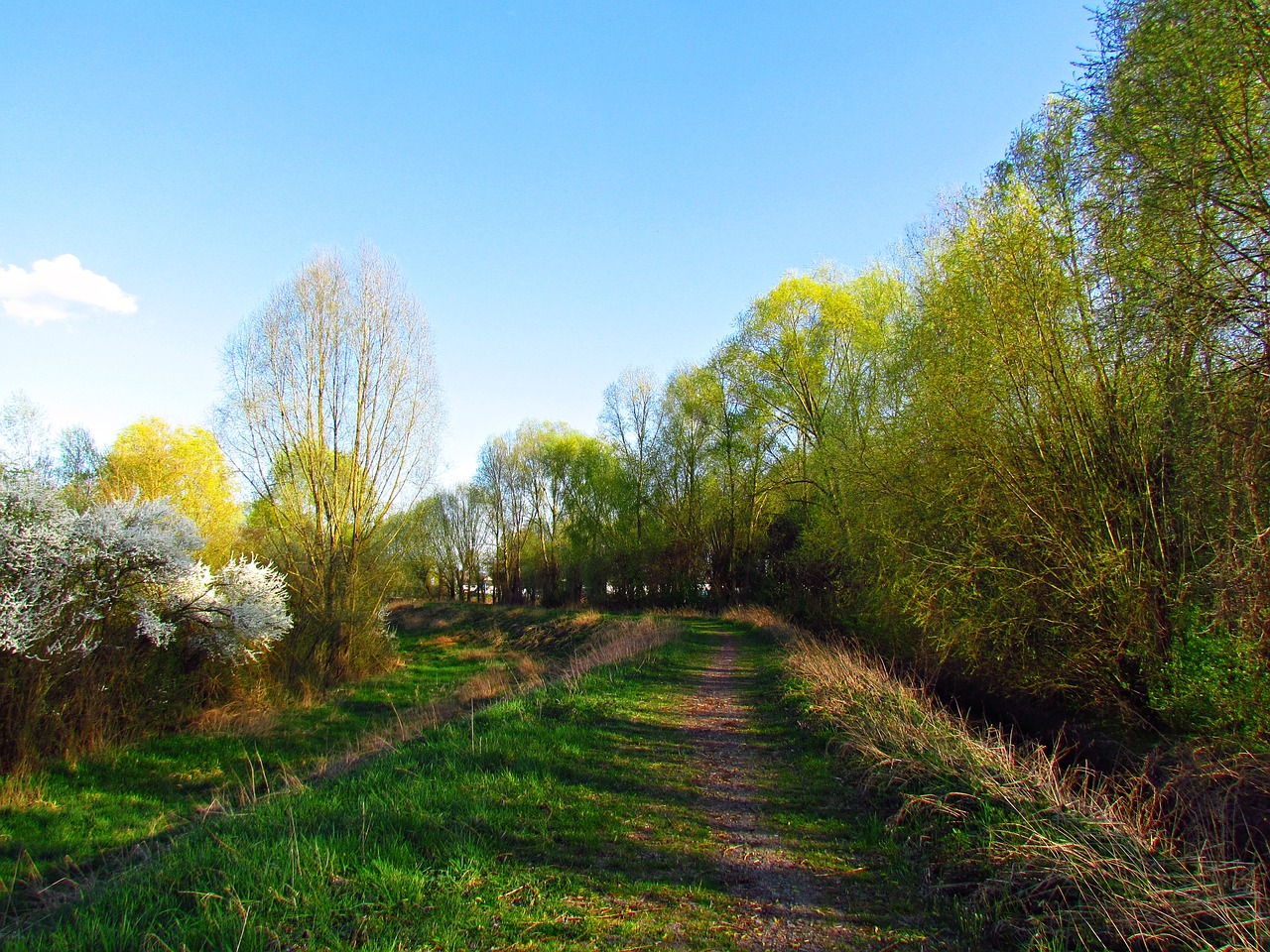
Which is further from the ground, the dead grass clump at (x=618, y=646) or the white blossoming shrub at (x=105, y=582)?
the white blossoming shrub at (x=105, y=582)

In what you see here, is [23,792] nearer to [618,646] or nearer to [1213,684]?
[618,646]

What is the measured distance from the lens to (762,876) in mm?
3945

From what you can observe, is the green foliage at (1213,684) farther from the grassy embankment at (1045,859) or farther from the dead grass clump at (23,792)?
the dead grass clump at (23,792)

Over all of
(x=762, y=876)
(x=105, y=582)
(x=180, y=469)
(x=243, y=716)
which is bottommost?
(x=243, y=716)

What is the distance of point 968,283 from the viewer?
30.4ft

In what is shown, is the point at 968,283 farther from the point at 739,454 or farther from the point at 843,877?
the point at 739,454

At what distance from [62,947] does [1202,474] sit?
946cm

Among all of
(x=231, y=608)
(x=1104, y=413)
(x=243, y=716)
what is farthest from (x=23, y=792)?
(x=1104, y=413)

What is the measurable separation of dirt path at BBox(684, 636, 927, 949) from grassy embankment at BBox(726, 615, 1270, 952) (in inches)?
24.7

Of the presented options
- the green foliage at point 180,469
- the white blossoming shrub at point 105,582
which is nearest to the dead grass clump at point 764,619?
Answer: the white blossoming shrub at point 105,582

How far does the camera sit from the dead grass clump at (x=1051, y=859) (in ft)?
Result: 9.36

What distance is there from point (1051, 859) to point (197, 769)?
1128 centimetres

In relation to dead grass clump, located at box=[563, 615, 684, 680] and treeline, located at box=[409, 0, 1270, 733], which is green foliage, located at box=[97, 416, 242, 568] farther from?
treeline, located at box=[409, 0, 1270, 733]

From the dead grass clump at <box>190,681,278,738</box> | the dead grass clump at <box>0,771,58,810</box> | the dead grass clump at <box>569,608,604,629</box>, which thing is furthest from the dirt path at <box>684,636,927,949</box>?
the dead grass clump at <box>569,608,604,629</box>
